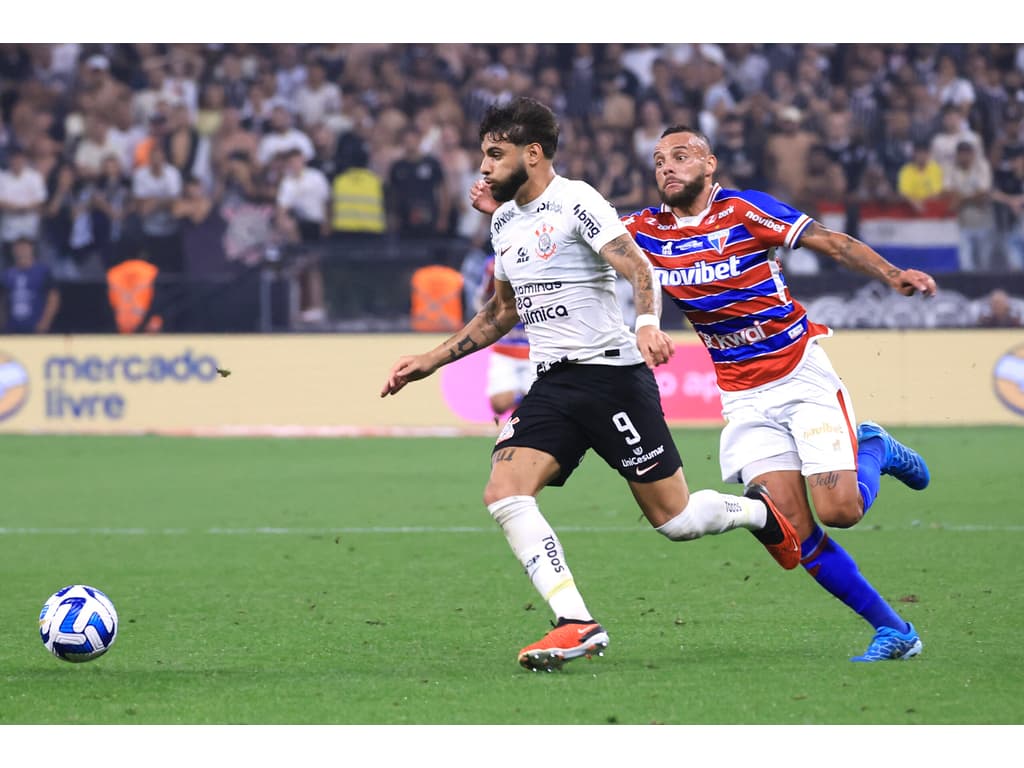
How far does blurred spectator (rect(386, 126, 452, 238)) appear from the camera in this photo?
18828 millimetres

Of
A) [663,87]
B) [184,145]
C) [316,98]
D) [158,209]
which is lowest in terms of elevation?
[158,209]

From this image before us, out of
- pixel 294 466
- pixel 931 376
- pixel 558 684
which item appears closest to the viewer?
pixel 558 684

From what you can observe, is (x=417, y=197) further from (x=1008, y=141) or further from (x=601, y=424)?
(x=601, y=424)

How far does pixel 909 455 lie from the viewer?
6.59 m

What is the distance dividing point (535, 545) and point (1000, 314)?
12.0 metres

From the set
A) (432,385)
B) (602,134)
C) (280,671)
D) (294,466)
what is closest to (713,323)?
(280,671)

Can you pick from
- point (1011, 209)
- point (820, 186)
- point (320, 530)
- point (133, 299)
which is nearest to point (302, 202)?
Answer: point (133, 299)

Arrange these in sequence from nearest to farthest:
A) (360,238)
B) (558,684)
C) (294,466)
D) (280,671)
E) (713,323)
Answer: (558,684)
(280,671)
(713,323)
(294,466)
(360,238)

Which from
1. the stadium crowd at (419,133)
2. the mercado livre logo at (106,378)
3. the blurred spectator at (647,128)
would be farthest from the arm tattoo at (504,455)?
the blurred spectator at (647,128)

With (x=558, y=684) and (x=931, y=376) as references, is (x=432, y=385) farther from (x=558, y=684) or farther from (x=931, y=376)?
(x=558, y=684)

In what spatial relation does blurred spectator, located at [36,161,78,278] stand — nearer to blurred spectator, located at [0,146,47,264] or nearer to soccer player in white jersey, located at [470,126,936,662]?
blurred spectator, located at [0,146,47,264]

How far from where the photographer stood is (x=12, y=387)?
1686cm

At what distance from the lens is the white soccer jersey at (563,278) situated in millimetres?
5801

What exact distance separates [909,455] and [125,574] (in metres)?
4.09
